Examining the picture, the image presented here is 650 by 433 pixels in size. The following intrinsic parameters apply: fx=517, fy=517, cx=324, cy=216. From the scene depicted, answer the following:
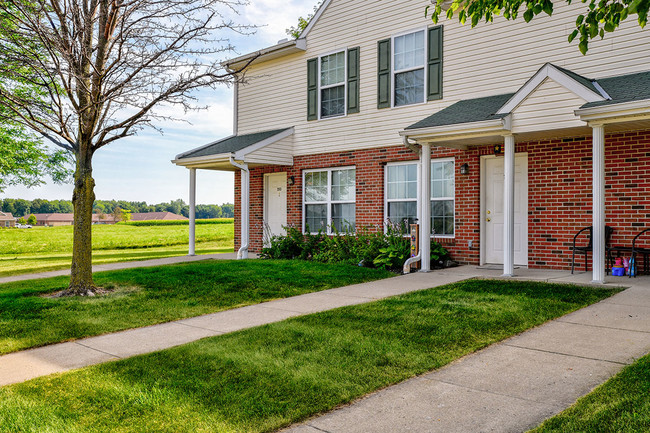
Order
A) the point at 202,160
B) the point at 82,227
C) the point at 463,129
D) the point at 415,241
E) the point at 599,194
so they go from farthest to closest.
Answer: the point at 202,160 → the point at 415,241 → the point at 463,129 → the point at 82,227 → the point at 599,194

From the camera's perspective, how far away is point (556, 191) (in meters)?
9.62

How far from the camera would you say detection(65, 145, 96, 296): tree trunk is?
8062mm

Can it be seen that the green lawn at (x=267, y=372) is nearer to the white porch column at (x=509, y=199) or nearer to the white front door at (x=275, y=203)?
the white porch column at (x=509, y=199)

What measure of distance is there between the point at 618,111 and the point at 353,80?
670 cm

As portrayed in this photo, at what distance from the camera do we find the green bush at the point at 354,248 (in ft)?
34.9

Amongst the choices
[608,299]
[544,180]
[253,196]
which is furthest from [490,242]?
[253,196]

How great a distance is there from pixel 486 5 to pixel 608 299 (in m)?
4.05

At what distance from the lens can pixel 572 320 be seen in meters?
5.69

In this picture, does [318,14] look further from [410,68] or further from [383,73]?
[410,68]

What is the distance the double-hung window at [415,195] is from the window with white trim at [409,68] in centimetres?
154

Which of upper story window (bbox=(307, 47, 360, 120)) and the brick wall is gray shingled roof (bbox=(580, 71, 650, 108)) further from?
upper story window (bbox=(307, 47, 360, 120))

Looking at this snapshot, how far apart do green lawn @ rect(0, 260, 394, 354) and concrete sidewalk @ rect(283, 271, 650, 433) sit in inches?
144

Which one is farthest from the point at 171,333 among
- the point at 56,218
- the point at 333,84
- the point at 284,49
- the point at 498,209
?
the point at 56,218

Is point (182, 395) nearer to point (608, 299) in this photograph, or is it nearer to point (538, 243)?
point (608, 299)
